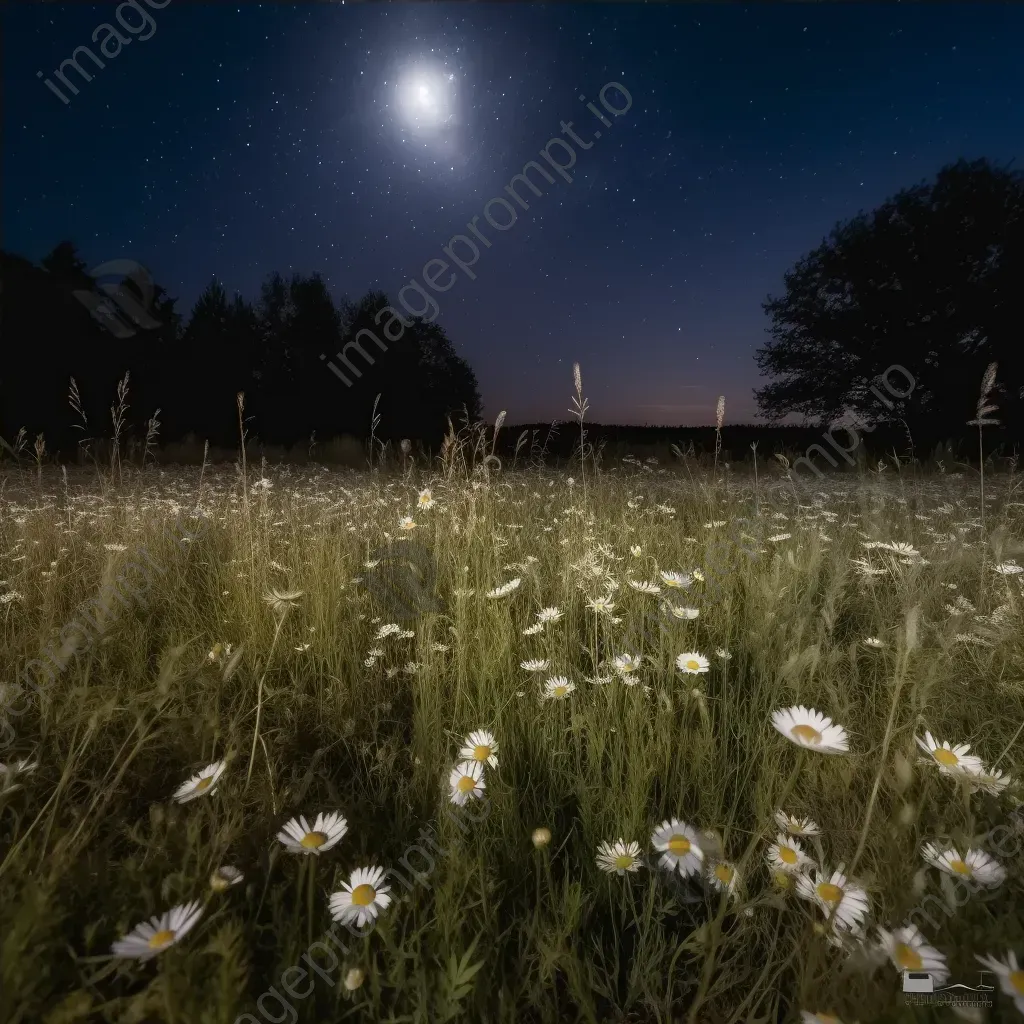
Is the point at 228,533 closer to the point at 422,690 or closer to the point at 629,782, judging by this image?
the point at 422,690

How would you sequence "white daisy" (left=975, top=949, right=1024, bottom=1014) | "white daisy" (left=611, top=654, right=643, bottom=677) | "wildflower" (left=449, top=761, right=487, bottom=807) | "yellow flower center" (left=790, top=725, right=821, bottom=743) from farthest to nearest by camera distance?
"white daisy" (left=611, top=654, right=643, bottom=677) < "wildflower" (left=449, top=761, right=487, bottom=807) < "yellow flower center" (left=790, top=725, right=821, bottom=743) < "white daisy" (left=975, top=949, right=1024, bottom=1014)

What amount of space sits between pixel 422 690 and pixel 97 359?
2213 centimetres

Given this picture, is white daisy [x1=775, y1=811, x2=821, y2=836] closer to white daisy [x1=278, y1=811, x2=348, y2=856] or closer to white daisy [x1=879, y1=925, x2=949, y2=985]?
white daisy [x1=879, y1=925, x2=949, y2=985]

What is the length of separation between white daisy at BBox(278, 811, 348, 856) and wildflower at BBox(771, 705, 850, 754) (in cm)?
89

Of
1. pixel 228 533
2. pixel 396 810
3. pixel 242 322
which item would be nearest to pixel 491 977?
pixel 396 810

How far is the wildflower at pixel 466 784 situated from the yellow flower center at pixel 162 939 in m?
0.58

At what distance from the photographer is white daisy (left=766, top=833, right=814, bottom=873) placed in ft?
3.66

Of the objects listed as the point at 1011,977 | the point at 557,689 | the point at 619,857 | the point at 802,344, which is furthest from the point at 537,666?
the point at 802,344

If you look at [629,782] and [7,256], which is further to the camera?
[7,256]

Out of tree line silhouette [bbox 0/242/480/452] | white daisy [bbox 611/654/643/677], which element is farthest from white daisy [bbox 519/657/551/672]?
tree line silhouette [bbox 0/242/480/452]

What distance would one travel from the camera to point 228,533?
361 centimetres

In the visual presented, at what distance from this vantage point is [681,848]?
1.13 m

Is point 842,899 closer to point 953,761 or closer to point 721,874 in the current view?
point 721,874

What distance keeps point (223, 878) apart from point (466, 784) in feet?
1.82
